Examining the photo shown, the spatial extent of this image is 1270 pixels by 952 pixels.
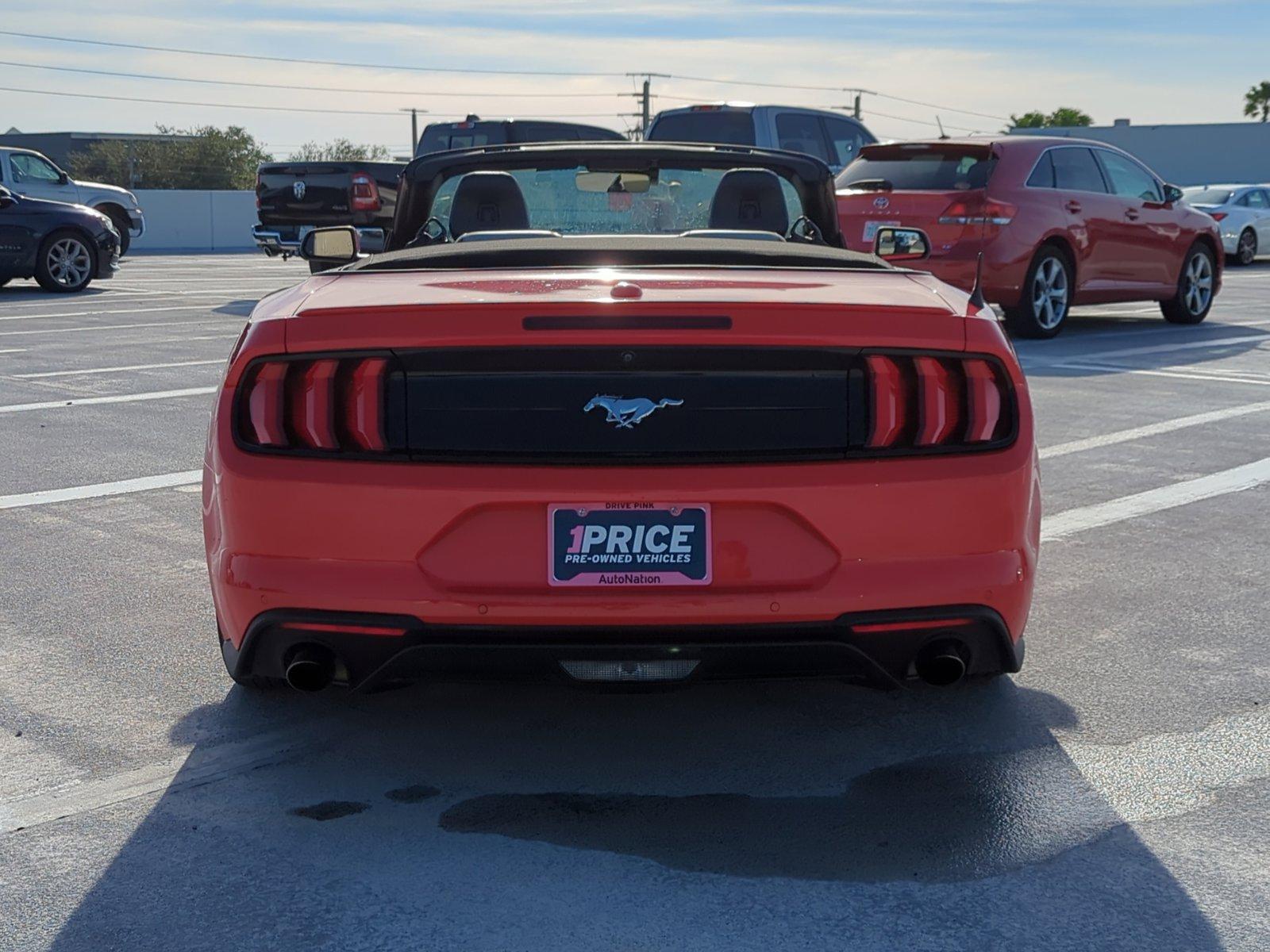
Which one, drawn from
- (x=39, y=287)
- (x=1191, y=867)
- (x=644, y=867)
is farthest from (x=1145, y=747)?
(x=39, y=287)

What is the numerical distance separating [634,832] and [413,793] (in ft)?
1.76

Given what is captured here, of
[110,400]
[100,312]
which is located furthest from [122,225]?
[110,400]

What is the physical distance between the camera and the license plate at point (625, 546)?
3383 mm

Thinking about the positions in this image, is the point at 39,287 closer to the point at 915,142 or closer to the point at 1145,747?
the point at 915,142

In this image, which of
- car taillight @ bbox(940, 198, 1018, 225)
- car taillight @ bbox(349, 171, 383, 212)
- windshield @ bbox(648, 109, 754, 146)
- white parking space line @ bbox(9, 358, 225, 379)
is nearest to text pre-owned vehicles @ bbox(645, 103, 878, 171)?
windshield @ bbox(648, 109, 754, 146)

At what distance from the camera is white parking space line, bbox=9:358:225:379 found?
35.7ft

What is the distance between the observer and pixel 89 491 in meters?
6.88

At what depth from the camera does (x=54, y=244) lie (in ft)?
59.2

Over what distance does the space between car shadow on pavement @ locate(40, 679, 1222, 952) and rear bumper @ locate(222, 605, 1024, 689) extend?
0.30 m

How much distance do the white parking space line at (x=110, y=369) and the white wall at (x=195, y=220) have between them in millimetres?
28040

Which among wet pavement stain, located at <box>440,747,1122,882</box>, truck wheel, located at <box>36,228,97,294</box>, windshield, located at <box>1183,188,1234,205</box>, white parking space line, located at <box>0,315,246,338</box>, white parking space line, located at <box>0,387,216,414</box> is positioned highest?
windshield, located at <box>1183,188,1234,205</box>

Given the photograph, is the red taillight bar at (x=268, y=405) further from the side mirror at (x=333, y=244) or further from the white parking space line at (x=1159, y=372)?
the white parking space line at (x=1159, y=372)

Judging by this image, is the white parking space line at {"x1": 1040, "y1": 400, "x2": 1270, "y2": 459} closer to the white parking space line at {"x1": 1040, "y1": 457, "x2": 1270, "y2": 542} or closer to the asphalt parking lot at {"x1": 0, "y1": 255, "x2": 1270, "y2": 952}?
the white parking space line at {"x1": 1040, "y1": 457, "x2": 1270, "y2": 542}

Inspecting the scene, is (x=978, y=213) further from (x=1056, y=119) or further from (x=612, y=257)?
(x=1056, y=119)
